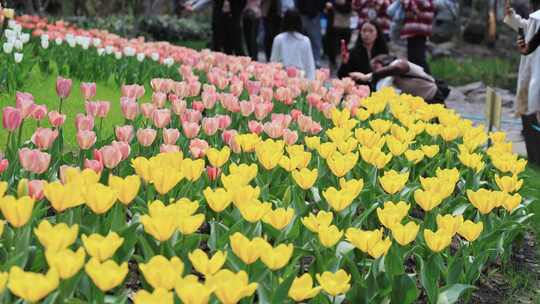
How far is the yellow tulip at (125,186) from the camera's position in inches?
95.0

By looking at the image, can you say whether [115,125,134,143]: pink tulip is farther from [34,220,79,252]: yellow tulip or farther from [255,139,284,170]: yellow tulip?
[34,220,79,252]: yellow tulip

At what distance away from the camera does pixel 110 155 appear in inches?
112

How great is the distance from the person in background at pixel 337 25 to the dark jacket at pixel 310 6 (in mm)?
444

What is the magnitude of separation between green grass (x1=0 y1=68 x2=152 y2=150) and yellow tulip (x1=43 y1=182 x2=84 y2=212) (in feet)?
7.18

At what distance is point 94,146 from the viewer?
3.52 metres

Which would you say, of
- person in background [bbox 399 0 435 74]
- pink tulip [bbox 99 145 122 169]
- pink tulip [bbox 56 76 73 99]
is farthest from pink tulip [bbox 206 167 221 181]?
person in background [bbox 399 0 435 74]

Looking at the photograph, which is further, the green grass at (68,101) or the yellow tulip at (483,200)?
the green grass at (68,101)

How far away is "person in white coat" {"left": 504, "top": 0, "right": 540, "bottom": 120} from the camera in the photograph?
21.9 feet

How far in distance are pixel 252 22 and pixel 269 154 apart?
8.93 metres

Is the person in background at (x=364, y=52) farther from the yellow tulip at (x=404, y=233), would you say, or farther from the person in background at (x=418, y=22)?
the yellow tulip at (x=404, y=233)

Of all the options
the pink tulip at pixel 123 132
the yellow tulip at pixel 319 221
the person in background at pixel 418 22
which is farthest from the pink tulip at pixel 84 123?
the person in background at pixel 418 22

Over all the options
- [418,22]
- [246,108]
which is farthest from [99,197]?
[418,22]

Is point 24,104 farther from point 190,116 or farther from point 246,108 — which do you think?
point 246,108

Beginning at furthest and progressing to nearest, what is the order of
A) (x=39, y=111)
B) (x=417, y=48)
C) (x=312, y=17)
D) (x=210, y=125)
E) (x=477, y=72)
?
1. (x=477, y=72)
2. (x=312, y=17)
3. (x=417, y=48)
4. (x=210, y=125)
5. (x=39, y=111)
